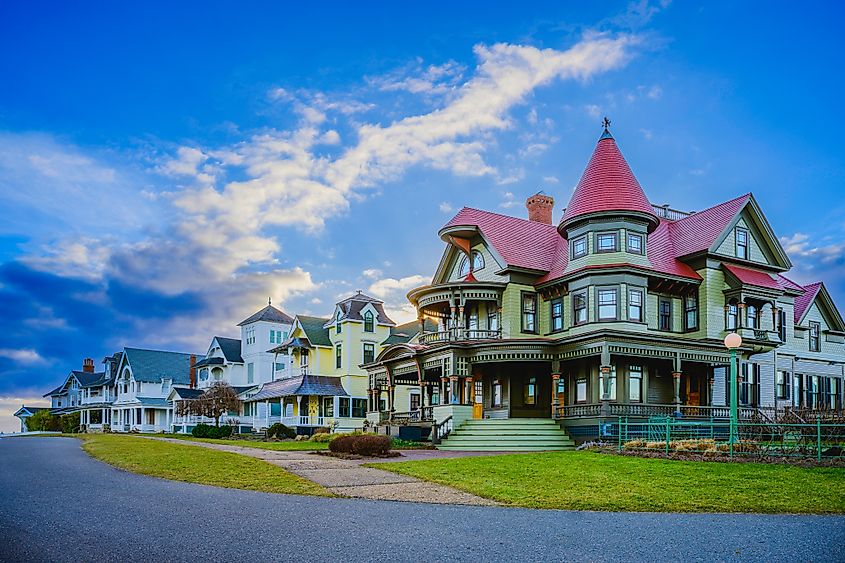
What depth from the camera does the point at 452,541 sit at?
989cm

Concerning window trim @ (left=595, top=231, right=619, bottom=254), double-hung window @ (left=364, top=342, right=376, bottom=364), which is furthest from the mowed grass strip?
double-hung window @ (left=364, top=342, right=376, bottom=364)

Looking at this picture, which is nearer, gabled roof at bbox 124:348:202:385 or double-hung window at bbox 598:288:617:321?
double-hung window at bbox 598:288:617:321

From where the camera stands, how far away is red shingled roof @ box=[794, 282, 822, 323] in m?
40.8

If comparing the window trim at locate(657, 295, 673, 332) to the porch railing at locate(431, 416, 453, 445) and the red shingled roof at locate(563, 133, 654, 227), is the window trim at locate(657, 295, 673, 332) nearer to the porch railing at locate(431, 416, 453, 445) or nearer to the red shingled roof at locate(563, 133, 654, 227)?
the red shingled roof at locate(563, 133, 654, 227)

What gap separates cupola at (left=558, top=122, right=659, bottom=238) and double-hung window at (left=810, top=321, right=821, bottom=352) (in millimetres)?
13391

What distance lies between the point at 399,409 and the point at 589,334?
25.3m

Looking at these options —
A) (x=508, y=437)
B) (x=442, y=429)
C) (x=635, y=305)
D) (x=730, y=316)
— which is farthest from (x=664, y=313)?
(x=442, y=429)

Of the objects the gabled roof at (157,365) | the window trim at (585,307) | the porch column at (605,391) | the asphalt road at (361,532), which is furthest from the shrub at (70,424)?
the asphalt road at (361,532)

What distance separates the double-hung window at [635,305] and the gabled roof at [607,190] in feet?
11.2

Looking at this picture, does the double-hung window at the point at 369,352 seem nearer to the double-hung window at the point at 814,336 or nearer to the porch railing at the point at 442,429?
the porch railing at the point at 442,429

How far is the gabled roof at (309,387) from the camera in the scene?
5247cm

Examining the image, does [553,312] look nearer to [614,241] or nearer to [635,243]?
[614,241]

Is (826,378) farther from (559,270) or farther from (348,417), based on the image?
(348,417)

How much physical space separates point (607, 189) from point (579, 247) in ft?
9.38
